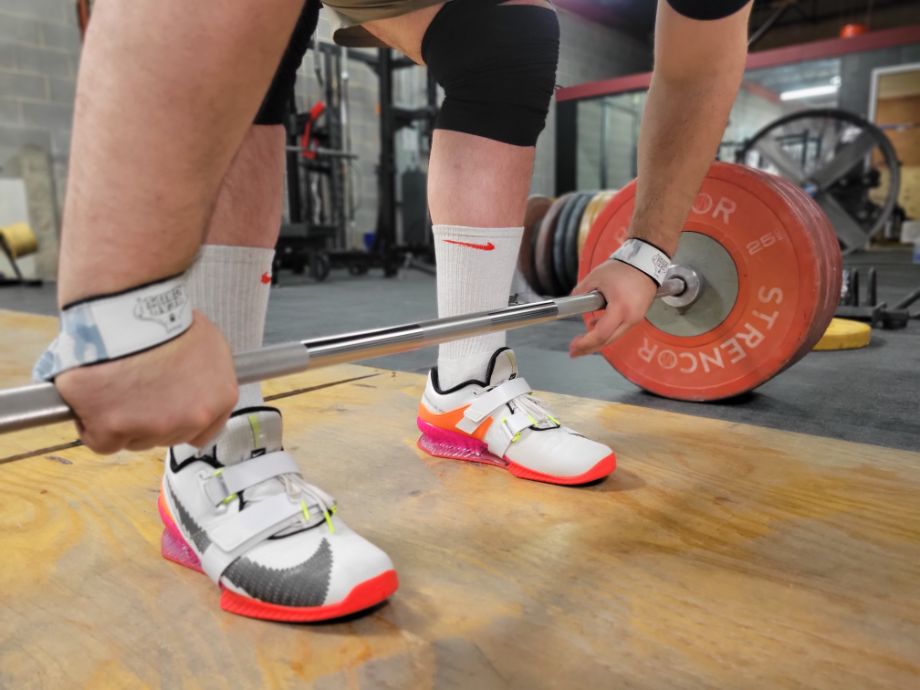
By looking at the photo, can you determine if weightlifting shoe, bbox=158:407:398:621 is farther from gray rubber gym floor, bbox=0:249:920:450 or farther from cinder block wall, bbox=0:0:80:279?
cinder block wall, bbox=0:0:80:279

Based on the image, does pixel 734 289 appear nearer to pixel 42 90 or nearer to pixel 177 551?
pixel 177 551

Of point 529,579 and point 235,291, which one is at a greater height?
point 235,291

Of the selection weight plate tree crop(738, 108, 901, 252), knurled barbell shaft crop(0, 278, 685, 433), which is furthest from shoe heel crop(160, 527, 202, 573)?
weight plate tree crop(738, 108, 901, 252)

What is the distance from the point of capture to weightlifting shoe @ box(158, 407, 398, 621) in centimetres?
53

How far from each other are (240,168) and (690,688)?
23.0 inches

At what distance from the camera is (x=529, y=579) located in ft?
1.94

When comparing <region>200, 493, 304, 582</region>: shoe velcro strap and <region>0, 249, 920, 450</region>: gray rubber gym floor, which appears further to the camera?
<region>0, 249, 920, 450</region>: gray rubber gym floor

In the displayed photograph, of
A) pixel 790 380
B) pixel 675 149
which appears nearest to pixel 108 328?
pixel 675 149

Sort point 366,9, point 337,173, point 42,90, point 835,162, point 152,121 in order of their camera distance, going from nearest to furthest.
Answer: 1. point 152,121
2. point 366,9
3. point 835,162
4. point 42,90
5. point 337,173

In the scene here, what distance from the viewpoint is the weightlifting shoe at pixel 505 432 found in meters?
0.79

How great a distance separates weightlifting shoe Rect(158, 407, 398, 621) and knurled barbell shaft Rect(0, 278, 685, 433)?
0.15 metres

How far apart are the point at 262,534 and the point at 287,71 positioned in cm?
44

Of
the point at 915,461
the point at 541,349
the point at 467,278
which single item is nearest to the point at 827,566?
the point at 915,461

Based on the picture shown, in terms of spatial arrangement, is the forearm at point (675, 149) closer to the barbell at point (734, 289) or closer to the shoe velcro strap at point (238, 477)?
the barbell at point (734, 289)
